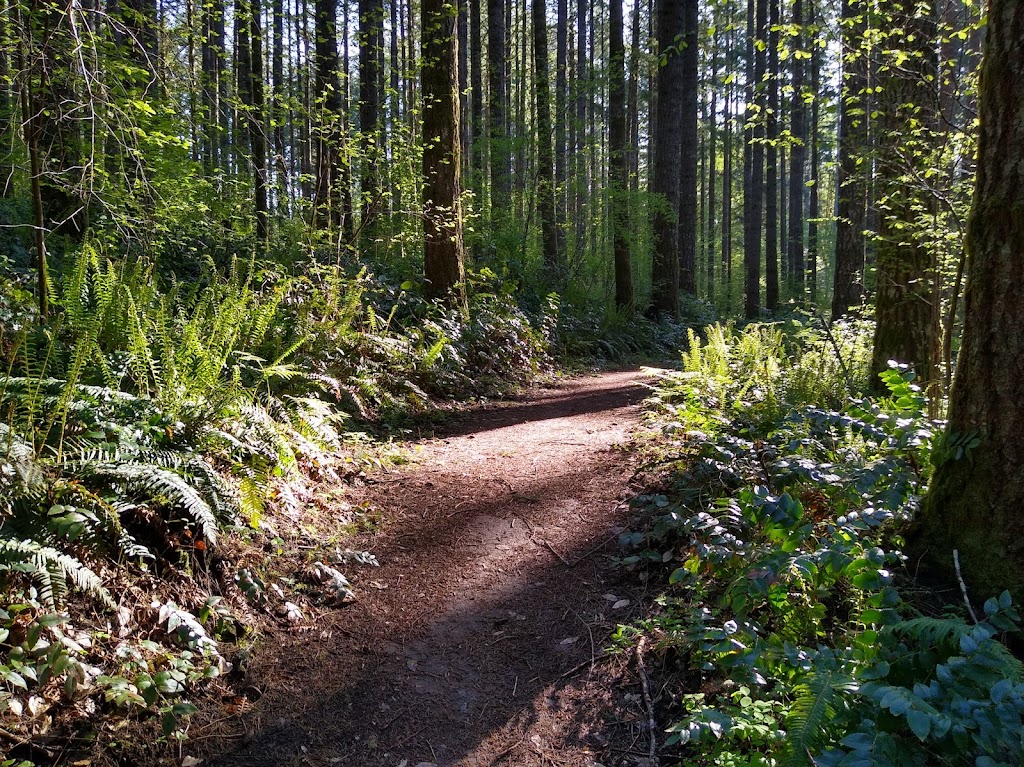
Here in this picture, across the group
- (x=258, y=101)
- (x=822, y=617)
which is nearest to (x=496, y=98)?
(x=258, y=101)

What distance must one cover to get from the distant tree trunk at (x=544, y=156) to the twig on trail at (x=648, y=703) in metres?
12.4

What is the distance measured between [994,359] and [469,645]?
9.34ft

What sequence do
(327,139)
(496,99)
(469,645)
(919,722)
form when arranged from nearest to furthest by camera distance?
(919,722) → (469,645) → (327,139) → (496,99)

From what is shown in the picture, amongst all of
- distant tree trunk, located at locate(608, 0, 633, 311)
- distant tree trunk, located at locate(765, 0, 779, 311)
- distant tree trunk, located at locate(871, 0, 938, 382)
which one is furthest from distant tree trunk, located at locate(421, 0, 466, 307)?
distant tree trunk, located at locate(765, 0, 779, 311)

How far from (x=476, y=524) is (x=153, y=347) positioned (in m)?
2.58

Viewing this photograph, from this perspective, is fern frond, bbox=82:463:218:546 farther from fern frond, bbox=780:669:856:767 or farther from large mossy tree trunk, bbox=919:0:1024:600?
large mossy tree trunk, bbox=919:0:1024:600

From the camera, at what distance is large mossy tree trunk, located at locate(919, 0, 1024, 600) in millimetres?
2727

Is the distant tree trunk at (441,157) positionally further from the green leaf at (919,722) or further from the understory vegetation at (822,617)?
the green leaf at (919,722)

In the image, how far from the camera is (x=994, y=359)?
2.81 metres

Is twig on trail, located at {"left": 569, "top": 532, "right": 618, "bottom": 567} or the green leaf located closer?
the green leaf

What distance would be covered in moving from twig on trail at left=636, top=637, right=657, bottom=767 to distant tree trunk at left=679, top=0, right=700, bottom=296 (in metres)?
14.4

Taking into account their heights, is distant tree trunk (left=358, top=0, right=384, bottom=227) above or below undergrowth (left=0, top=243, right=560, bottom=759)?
above

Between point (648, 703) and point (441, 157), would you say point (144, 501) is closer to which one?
point (648, 703)

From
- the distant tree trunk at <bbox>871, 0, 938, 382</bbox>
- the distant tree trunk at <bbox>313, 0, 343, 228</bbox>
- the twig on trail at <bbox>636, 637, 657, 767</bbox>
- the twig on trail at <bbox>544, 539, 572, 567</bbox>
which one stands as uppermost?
the distant tree trunk at <bbox>313, 0, 343, 228</bbox>
